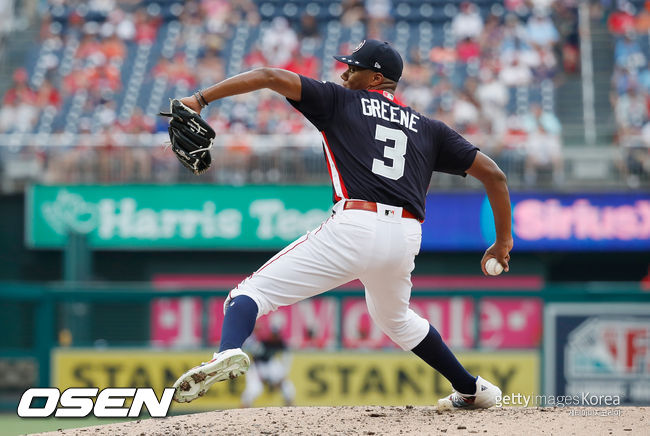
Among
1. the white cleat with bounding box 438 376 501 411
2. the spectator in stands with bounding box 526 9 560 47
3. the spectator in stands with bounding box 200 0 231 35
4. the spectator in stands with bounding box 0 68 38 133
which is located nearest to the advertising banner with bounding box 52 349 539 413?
the white cleat with bounding box 438 376 501 411

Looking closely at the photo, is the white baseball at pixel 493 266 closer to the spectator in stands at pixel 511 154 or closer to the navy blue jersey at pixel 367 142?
the navy blue jersey at pixel 367 142

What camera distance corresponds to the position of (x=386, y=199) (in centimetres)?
455

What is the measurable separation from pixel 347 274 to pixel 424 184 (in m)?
0.63

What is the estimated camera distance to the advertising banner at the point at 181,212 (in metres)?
13.1

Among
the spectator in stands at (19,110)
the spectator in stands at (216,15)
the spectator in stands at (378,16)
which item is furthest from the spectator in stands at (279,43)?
the spectator in stands at (19,110)

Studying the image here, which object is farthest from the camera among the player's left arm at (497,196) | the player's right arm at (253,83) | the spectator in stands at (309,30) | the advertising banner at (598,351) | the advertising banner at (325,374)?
the spectator in stands at (309,30)

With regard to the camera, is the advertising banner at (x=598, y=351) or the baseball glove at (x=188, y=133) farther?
the advertising banner at (x=598, y=351)

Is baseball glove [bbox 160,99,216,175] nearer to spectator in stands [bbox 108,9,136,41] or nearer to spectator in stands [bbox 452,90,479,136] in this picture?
spectator in stands [bbox 452,90,479,136]

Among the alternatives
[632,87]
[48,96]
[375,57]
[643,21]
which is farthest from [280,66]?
[375,57]

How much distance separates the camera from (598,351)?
857 cm

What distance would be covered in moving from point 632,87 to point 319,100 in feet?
35.2

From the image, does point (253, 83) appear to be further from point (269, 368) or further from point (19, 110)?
point (19, 110)

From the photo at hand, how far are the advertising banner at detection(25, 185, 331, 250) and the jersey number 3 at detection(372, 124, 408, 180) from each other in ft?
27.5

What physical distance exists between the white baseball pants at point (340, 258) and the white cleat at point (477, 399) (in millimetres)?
1065
